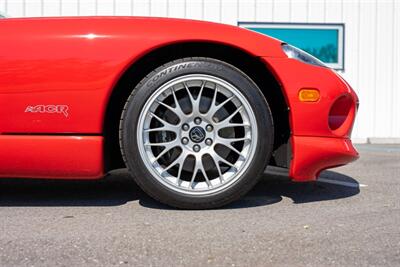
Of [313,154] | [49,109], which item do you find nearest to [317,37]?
[313,154]

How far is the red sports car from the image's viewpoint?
2809 millimetres

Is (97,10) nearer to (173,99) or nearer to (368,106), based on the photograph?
(368,106)

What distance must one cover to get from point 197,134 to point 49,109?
0.87m

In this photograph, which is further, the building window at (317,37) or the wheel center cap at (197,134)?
the building window at (317,37)

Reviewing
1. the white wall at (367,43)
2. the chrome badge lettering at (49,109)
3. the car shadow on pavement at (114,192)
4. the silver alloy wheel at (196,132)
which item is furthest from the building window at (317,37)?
the chrome badge lettering at (49,109)

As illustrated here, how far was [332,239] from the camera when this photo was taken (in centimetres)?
248

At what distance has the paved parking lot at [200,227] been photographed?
7.30ft

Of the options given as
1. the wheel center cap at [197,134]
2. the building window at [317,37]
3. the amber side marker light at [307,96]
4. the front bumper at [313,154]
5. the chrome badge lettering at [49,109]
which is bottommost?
the front bumper at [313,154]

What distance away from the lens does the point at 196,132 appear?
2.93 metres

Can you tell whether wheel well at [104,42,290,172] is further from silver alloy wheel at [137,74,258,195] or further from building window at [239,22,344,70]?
building window at [239,22,344,70]

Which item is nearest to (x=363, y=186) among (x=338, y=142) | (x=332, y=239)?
(x=338, y=142)

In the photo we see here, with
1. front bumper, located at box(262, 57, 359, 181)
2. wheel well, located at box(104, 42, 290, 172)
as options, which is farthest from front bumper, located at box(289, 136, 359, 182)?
wheel well, located at box(104, 42, 290, 172)

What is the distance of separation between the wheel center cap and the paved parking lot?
17.4 inches

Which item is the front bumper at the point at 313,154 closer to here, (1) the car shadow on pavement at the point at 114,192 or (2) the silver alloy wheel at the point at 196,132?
(2) the silver alloy wheel at the point at 196,132
